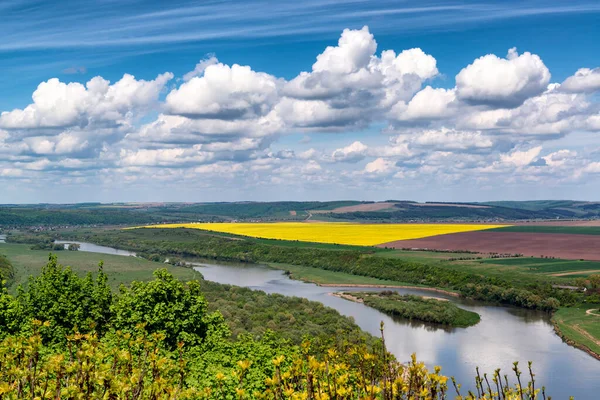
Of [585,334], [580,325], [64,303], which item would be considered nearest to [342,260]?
[580,325]

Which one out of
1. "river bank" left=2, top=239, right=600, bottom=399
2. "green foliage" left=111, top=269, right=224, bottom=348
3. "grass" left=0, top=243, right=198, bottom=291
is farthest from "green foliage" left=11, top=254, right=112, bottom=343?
"grass" left=0, top=243, right=198, bottom=291

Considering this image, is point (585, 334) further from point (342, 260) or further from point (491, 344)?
point (342, 260)

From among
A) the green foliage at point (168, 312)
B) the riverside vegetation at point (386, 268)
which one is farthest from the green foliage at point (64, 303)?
the riverside vegetation at point (386, 268)

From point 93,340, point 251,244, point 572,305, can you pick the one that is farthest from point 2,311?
point 251,244

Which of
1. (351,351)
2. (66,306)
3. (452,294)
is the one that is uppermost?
(351,351)

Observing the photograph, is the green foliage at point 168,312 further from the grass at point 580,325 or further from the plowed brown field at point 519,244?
the plowed brown field at point 519,244

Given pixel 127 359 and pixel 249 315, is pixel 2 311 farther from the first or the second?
pixel 249 315
